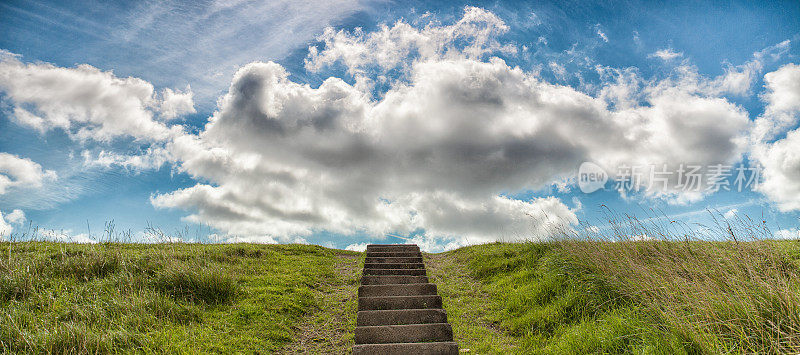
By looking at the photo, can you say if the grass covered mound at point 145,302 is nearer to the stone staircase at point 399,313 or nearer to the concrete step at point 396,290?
the concrete step at point 396,290

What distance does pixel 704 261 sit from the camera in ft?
26.2

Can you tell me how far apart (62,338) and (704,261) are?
1286 cm

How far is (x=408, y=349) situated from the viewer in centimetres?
779

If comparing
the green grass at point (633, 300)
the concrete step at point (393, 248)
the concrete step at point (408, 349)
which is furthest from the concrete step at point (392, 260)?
the concrete step at point (408, 349)

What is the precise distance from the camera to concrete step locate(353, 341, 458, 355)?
7695 millimetres

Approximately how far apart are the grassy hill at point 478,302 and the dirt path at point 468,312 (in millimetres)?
48

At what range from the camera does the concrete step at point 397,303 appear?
995 cm

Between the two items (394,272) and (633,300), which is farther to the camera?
(394,272)

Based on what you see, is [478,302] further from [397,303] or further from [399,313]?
[399,313]

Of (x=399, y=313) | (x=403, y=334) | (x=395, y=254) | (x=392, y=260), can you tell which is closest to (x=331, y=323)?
(x=399, y=313)

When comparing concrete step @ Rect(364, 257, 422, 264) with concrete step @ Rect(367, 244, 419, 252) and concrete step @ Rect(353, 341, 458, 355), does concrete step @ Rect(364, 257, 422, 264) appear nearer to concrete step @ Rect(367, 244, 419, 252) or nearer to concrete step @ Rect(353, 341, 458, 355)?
concrete step @ Rect(367, 244, 419, 252)

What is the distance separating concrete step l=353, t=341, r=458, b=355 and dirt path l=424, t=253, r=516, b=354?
0.49 m

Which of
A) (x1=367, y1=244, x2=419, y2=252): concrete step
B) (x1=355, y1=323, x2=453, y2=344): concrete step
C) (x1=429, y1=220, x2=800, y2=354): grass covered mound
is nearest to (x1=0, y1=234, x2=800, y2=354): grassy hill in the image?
(x1=429, y1=220, x2=800, y2=354): grass covered mound

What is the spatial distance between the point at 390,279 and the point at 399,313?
2559mm
